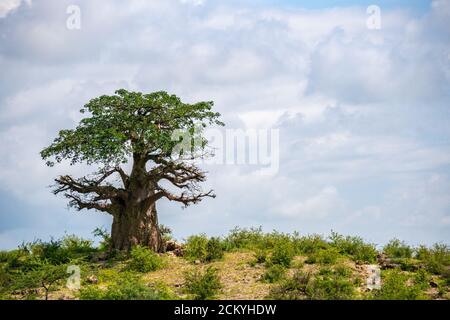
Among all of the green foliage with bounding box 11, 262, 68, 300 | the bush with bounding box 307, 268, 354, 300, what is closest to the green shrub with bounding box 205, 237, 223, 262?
the bush with bounding box 307, 268, 354, 300

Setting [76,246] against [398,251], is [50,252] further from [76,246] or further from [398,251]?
[398,251]

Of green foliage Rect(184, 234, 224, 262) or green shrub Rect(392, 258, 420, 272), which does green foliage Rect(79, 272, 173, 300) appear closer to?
green foliage Rect(184, 234, 224, 262)

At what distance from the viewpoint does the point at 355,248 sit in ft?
98.1

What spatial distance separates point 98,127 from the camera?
29953mm

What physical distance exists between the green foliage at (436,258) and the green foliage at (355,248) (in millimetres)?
2095

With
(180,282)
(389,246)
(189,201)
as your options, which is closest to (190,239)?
(189,201)

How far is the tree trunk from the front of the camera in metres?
30.6

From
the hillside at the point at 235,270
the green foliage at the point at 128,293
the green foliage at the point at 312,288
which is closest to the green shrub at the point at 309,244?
the hillside at the point at 235,270

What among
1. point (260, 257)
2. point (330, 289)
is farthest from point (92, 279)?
point (330, 289)

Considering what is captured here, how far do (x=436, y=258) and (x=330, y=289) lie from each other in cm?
803

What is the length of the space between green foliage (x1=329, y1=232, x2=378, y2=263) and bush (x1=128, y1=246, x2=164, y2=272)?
812cm
